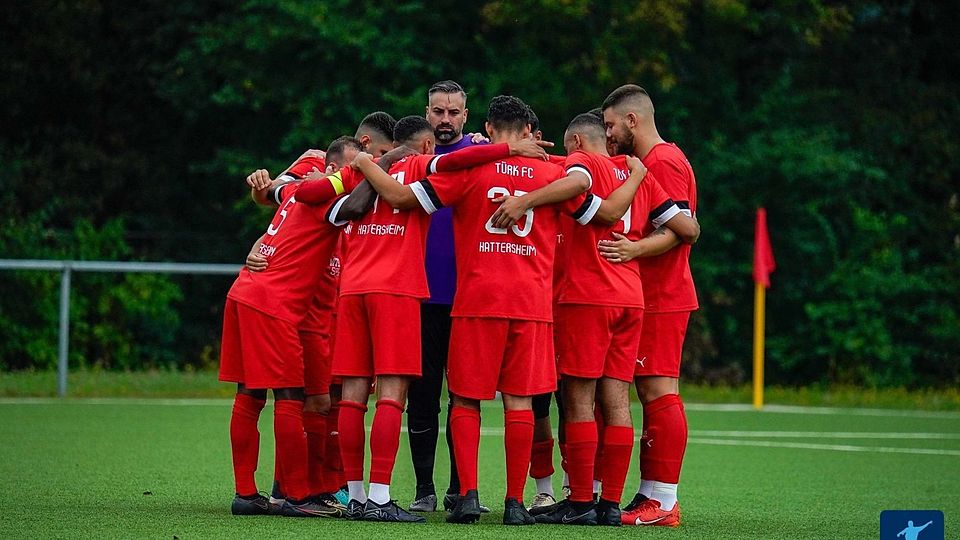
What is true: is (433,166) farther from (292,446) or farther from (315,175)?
(292,446)

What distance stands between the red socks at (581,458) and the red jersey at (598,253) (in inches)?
24.4

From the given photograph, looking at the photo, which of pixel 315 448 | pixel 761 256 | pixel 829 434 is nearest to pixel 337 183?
pixel 315 448

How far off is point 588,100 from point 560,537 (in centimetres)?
1631

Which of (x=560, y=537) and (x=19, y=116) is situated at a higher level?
(x=19, y=116)

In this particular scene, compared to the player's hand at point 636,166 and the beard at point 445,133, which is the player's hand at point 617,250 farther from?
the beard at point 445,133

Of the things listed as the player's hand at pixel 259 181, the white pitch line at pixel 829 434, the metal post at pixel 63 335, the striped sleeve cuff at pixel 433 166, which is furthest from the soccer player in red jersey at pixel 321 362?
the metal post at pixel 63 335

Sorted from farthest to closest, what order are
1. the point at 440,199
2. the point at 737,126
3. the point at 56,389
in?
the point at 737,126 → the point at 56,389 → the point at 440,199

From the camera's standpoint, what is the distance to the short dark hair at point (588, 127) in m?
7.56

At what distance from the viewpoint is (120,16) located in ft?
81.4

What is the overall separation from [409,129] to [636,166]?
3.80 feet

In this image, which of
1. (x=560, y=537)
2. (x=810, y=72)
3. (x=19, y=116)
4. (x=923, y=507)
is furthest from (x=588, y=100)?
(x=560, y=537)

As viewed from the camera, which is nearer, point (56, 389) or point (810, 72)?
point (56, 389)

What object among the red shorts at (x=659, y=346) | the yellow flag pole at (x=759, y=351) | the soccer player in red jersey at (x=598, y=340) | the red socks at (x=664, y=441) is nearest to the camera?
the soccer player in red jersey at (x=598, y=340)

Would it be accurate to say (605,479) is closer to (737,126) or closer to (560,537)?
(560,537)
